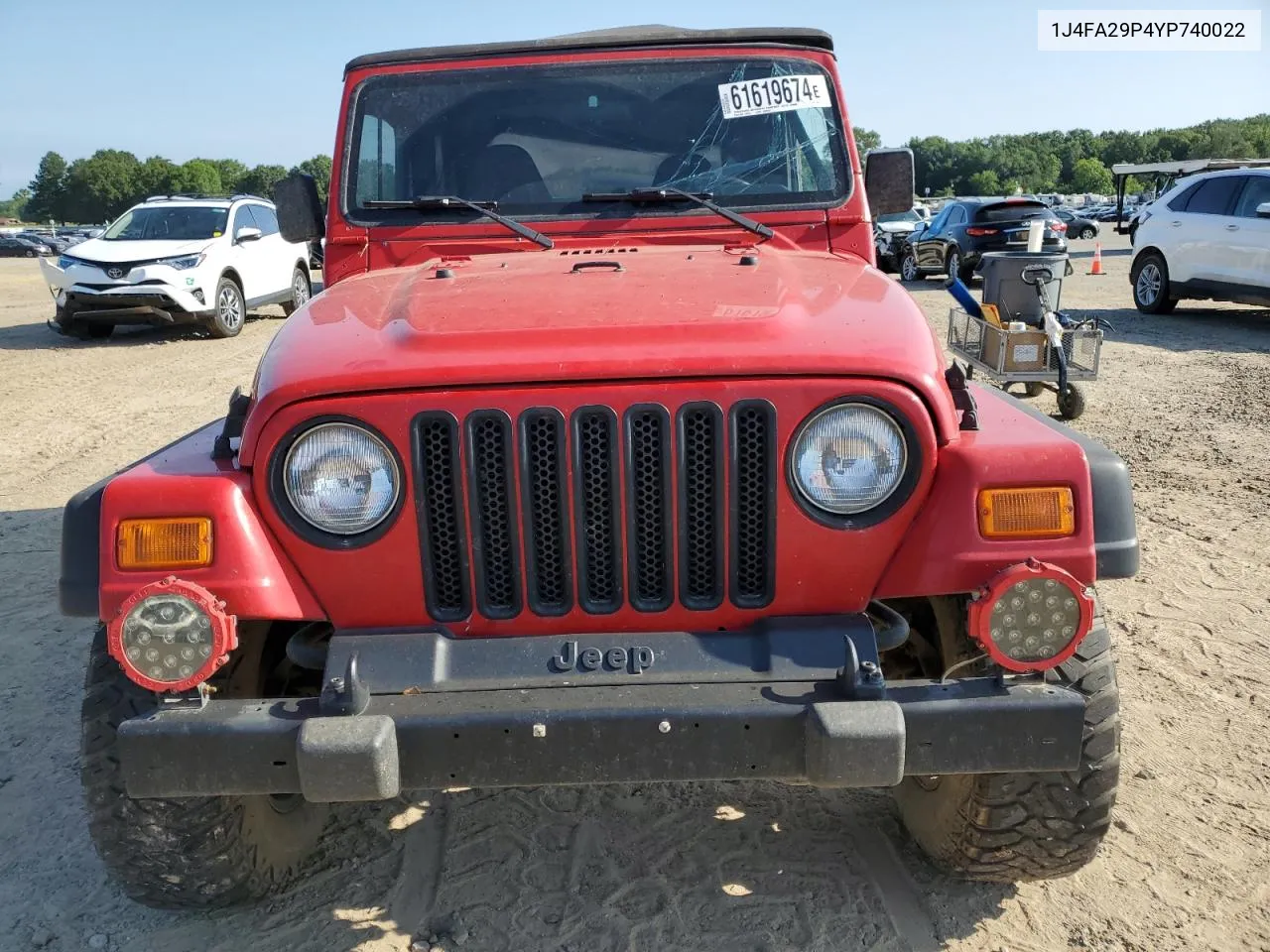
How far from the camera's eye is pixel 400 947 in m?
2.64

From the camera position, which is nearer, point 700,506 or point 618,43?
point 700,506

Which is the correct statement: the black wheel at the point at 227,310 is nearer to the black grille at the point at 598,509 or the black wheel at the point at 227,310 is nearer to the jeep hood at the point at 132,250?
the jeep hood at the point at 132,250

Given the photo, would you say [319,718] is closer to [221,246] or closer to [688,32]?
[688,32]

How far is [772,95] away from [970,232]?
49.8 ft

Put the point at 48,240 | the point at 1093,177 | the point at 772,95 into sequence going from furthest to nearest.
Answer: the point at 1093,177
the point at 48,240
the point at 772,95

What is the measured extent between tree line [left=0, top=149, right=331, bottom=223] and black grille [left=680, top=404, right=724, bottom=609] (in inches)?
3778

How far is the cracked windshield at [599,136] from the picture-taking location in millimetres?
3553

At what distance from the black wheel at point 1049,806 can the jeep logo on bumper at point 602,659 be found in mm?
899

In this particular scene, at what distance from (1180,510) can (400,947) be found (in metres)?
4.95

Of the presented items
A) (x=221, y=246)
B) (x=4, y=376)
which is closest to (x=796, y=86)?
(x=4, y=376)

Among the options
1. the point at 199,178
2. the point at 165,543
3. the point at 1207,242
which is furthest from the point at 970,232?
the point at 199,178

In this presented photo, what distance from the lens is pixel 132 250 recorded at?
41.5 feet

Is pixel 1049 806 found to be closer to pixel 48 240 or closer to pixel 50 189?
pixel 48 240

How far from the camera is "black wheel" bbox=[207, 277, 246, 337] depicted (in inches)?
512
